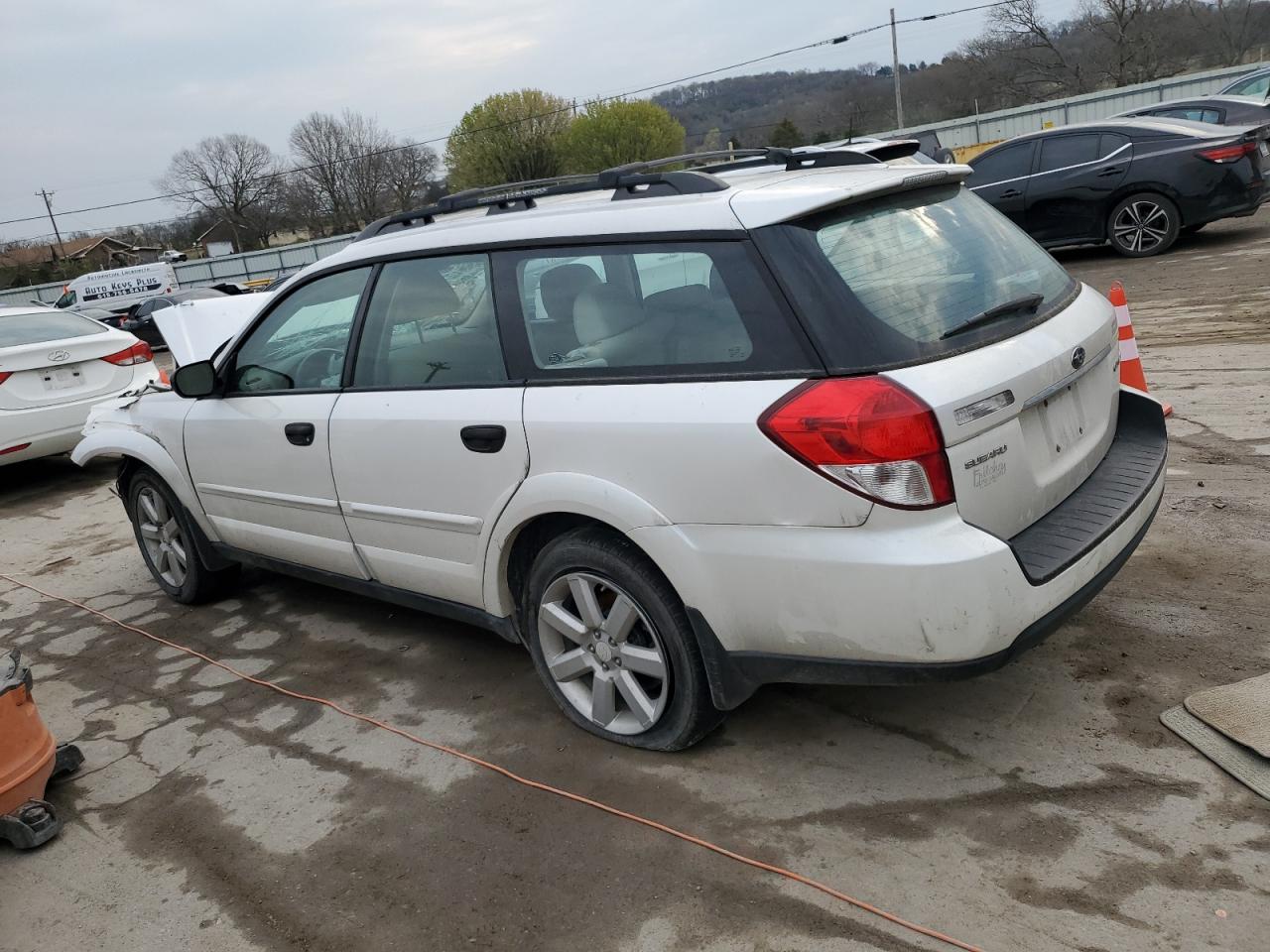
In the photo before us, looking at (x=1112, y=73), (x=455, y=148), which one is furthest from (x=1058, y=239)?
(x=455, y=148)

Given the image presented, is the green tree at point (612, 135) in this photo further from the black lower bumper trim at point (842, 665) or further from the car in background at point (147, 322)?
the black lower bumper trim at point (842, 665)

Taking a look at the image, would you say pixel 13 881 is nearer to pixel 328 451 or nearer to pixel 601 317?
pixel 328 451

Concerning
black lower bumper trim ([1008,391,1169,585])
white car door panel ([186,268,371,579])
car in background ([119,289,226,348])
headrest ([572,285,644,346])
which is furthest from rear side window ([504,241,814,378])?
car in background ([119,289,226,348])

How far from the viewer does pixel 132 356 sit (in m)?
8.81

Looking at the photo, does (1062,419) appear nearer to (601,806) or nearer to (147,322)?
(601,806)

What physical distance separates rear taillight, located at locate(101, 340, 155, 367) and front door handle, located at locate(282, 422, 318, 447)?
555 cm

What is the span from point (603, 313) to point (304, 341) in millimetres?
1654

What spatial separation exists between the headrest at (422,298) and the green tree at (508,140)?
226 feet

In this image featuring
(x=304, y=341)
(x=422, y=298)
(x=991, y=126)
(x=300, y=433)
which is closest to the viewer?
(x=422, y=298)

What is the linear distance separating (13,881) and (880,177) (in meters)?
3.40

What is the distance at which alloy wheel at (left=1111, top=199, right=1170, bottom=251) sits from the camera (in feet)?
36.6

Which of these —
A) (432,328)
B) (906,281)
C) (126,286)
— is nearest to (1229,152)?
(906,281)

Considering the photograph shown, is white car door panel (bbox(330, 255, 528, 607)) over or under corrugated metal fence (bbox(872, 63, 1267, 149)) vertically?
under

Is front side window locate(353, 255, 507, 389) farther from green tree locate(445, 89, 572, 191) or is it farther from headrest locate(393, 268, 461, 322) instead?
green tree locate(445, 89, 572, 191)
